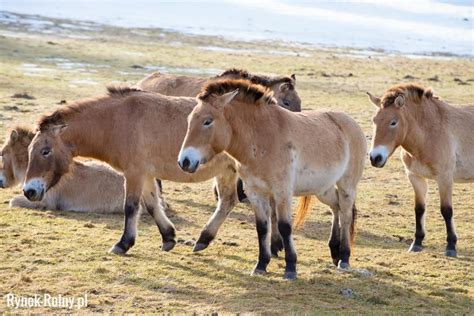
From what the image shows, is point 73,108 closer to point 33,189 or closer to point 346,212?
point 33,189

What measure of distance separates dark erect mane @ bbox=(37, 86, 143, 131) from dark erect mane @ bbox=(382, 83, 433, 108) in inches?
121

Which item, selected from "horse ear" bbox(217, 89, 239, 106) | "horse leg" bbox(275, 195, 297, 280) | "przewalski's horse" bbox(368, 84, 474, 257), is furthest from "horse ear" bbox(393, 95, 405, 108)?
"horse ear" bbox(217, 89, 239, 106)

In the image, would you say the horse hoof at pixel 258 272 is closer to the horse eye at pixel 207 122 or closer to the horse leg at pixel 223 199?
the horse leg at pixel 223 199

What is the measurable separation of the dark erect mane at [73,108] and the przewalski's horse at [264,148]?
5.59 feet

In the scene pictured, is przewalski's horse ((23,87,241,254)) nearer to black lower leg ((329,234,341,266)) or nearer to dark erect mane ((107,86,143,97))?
dark erect mane ((107,86,143,97))

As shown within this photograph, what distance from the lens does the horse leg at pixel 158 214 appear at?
10266 millimetres

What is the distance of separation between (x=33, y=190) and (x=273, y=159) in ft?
8.65

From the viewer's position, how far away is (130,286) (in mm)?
8500

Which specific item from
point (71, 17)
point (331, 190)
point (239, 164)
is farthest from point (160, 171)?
point (71, 17)

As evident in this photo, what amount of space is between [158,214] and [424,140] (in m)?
3.46

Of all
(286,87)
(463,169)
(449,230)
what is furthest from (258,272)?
(286,87)

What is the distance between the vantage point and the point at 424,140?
10.8 metres

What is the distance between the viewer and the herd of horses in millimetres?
8859

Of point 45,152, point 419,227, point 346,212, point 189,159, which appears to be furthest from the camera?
point 419,227
